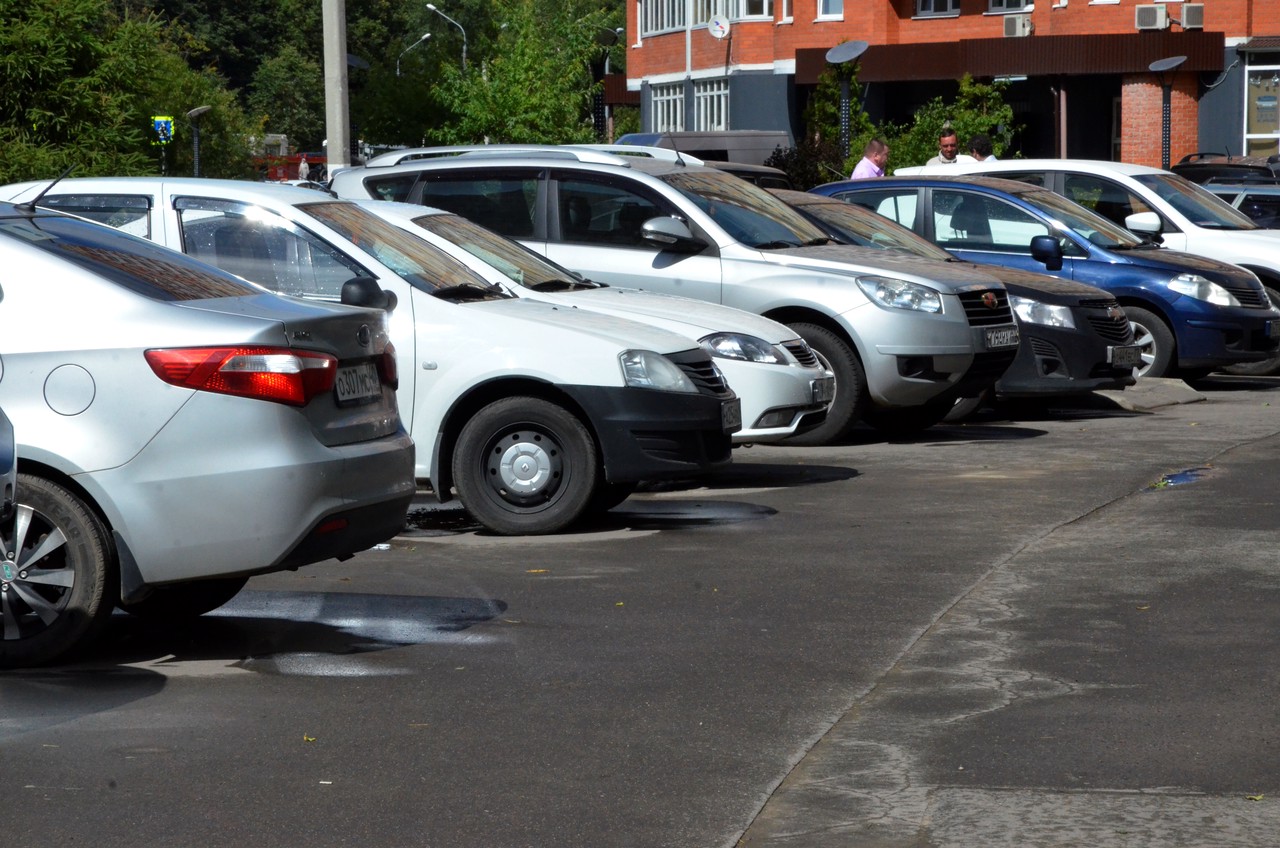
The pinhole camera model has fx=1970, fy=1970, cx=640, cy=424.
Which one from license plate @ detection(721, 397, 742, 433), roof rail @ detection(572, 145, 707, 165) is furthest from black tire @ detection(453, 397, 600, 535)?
roof rail @ detection(572, 145, 707, 165)

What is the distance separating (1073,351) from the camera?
14.4m

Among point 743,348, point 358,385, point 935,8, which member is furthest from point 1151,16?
point 358,385

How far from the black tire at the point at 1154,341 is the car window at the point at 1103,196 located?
1770mm

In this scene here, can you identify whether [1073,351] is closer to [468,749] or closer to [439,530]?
[439,530]

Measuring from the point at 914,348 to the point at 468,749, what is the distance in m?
7.74

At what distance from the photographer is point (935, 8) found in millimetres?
52969

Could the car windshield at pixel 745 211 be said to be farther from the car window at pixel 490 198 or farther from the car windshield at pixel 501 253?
the car windshield at pixel 501 253

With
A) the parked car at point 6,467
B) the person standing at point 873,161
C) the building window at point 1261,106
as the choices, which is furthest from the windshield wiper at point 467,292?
the building window at point 1261,106

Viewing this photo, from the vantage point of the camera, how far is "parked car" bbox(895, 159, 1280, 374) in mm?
18016

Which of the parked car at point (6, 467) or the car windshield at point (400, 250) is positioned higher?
the car windshield at point (400, 250)

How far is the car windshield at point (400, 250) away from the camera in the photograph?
31.9 feet

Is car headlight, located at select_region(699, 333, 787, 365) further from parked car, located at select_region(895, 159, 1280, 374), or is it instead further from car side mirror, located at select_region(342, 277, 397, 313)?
parked car, located at select_region(895, 159, 1280, 374)

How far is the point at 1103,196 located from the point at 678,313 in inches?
330

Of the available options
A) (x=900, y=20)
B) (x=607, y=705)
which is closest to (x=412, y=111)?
(x=900, y=20)
